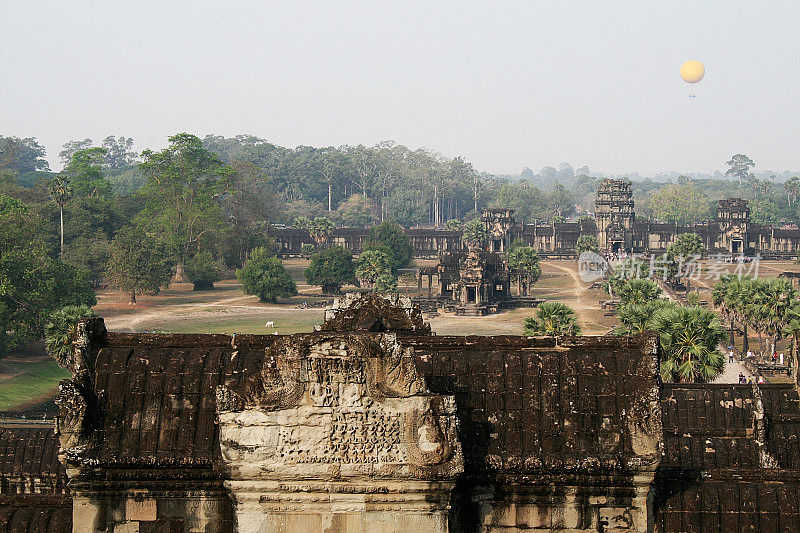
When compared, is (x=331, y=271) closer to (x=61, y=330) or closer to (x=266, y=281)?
(x=266, y=281)

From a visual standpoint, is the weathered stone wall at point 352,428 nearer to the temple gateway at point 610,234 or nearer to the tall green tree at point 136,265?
the tall green tree at point 136,265

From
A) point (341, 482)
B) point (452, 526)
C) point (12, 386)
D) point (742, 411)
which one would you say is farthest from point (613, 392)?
point (12, 386)

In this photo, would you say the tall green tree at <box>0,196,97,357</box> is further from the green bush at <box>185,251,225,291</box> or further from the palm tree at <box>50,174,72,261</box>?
the green bush at <box>185,251,225,291</box>

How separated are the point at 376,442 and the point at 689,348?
26.9m

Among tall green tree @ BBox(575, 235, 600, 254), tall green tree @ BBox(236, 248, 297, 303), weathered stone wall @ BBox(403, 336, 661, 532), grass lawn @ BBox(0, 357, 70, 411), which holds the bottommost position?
grass lawn @ BBox(0, 357, 70, 411)

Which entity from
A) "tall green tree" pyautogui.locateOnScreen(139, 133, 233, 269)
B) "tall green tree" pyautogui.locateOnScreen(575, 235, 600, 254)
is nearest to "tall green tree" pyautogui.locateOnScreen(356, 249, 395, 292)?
"tall green tree" pyautogui.locateOnScreen(139, 133, 233, 269)

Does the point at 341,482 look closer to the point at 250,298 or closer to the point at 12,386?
the point at 12,386

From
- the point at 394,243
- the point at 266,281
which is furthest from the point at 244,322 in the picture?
the point at 394,243

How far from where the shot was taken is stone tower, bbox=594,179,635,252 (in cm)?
13262

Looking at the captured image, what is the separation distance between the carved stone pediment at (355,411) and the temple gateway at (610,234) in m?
122

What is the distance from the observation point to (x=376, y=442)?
27.8ft

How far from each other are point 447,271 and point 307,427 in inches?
3140

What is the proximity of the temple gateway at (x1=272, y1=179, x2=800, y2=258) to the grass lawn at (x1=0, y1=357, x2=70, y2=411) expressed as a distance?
76623mm

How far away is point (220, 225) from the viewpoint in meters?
105
